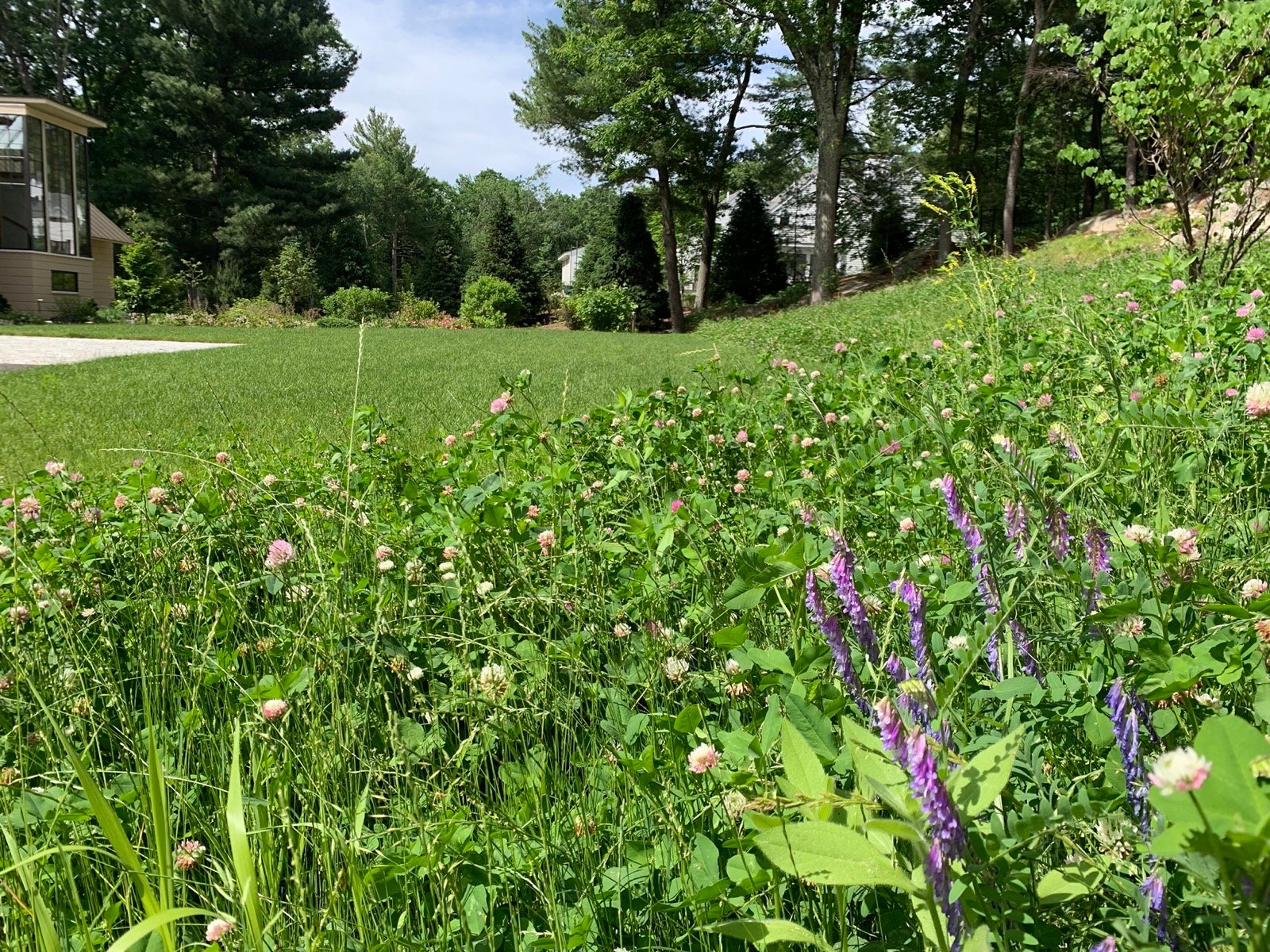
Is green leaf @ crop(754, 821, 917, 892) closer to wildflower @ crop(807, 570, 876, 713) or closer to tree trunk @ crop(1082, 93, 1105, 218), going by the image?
wildflower @ crop(807, 570, 876, 713)

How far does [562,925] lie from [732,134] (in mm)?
28864

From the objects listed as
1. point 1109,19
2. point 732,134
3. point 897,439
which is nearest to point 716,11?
point 732,134

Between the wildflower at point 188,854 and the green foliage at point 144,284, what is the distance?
2615 cm

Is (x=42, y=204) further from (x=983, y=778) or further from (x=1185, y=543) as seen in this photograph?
(x=983, y=778)

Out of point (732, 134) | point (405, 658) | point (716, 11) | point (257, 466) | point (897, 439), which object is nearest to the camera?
point (405, 658)

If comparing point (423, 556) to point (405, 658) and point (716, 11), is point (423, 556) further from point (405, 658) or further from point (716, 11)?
point (716, 11)

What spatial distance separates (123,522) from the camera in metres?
2.37

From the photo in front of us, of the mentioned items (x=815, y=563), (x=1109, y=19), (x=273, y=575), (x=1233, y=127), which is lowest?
(x=273, y=575)

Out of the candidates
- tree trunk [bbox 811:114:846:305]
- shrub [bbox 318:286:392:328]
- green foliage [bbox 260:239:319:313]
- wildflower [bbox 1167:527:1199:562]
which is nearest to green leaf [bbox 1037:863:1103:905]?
wildflower [bbox 1167:527:1199:562]

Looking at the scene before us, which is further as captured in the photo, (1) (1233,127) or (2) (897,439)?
(1) (1233,127)

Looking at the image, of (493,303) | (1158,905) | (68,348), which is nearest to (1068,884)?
(1158,905)

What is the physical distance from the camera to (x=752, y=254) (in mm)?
29984

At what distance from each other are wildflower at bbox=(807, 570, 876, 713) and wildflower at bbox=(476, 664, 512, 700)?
409 mm

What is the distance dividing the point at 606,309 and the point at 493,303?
4.83 metres
